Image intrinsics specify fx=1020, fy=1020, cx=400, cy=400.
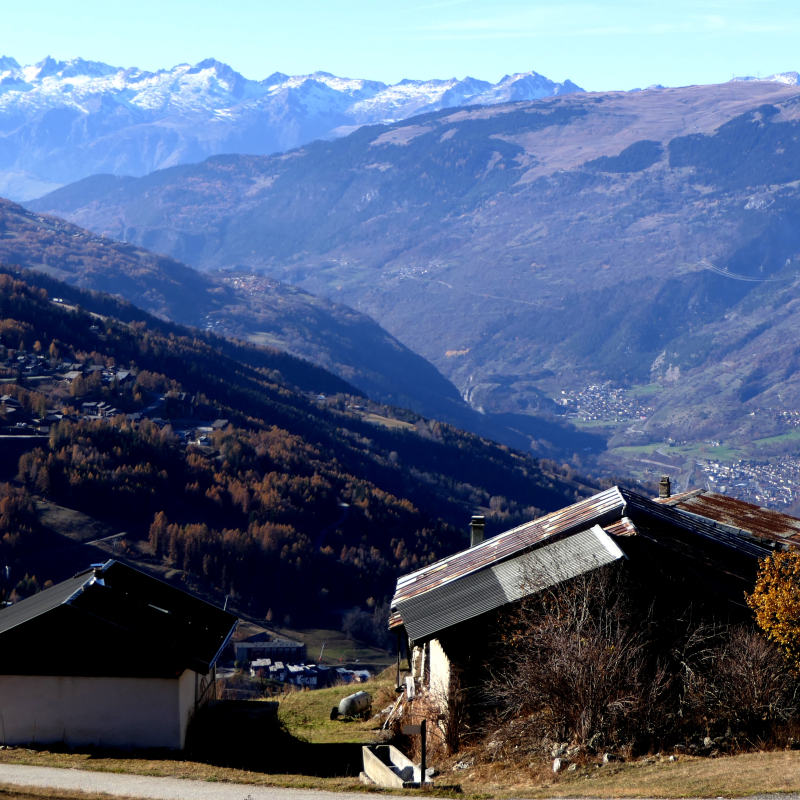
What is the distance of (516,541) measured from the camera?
3228cm

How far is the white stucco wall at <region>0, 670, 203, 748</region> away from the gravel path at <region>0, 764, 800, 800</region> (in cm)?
358

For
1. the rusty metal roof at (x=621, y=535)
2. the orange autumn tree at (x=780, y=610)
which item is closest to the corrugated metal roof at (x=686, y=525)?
the rusty metal roof at (x=621, y=535)

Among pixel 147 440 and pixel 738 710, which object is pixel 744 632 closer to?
pixel 738 710

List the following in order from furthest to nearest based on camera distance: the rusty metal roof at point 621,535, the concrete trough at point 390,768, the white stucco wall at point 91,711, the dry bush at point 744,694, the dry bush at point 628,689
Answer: the rusty metal roof at point 621,535 → the white stucco wall at point 91,711 → the concrete trough at point 390,768 → the dry bush at point 744,694 → the dry bush at point 628,689

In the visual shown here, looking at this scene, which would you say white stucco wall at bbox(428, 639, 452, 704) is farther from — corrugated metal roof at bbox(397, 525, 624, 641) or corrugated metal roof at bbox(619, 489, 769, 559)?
corrugated metal roof at bbox(619, 489, 769, 559)

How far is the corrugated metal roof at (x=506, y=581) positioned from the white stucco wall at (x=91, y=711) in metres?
7.24

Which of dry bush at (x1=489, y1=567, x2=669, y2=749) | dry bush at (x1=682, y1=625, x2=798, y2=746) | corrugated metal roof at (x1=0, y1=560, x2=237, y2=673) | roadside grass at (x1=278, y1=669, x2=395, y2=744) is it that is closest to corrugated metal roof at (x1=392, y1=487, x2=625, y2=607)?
roadside grass at (x1=278, y1=669, x2=395, y2=744)

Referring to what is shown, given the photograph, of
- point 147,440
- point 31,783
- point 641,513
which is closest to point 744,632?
point 641,513

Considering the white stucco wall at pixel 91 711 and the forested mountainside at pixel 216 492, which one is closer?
the white stucco wall at pixel 91 711

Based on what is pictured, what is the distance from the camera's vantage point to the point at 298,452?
178875mm

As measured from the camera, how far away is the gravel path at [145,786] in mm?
21797

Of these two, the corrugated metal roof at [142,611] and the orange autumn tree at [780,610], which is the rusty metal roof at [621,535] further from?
the corrugated metal roof at [142,611]

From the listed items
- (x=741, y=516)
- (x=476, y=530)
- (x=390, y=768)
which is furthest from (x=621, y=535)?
(x=741, y=516)

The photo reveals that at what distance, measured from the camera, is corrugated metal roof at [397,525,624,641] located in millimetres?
26381
